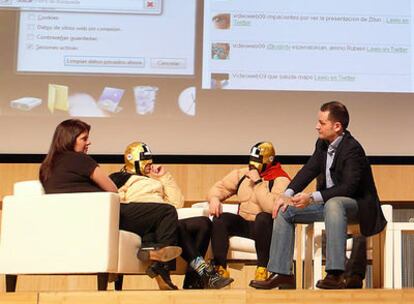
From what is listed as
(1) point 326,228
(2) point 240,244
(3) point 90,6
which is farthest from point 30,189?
(3) point 90,6

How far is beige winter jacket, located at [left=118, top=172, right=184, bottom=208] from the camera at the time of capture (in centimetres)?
473

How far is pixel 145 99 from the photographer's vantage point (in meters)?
5.98

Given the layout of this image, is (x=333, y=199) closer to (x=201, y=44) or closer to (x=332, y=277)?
(x=332, y=277)

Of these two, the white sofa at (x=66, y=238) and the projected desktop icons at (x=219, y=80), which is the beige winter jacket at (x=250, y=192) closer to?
the white sofa at (x=66, y=238)

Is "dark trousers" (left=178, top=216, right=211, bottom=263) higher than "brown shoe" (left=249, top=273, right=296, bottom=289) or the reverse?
higher

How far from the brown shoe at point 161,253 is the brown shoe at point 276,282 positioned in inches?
17.0

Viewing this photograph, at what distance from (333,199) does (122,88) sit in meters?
2.34

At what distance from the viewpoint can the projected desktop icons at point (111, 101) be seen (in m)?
5.96

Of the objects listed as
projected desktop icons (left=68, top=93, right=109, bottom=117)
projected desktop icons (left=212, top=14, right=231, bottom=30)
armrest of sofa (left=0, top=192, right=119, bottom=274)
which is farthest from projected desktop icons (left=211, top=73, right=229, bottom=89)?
armrest of sofa (left=0, top=192, right=119, bottom=274)

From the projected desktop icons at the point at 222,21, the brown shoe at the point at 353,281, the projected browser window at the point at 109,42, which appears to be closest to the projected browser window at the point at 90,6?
the projected browser window at the point at 109,42

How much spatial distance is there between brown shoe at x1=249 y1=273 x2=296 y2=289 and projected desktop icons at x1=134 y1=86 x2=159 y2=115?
87.3 inches

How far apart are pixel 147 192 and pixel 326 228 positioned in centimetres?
118

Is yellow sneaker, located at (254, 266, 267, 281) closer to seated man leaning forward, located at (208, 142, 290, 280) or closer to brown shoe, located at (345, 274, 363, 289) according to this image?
seated man leaning forward, located at (208, 142, 290, 280)

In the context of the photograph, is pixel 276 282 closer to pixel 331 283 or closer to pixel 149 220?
pixel 331 283
